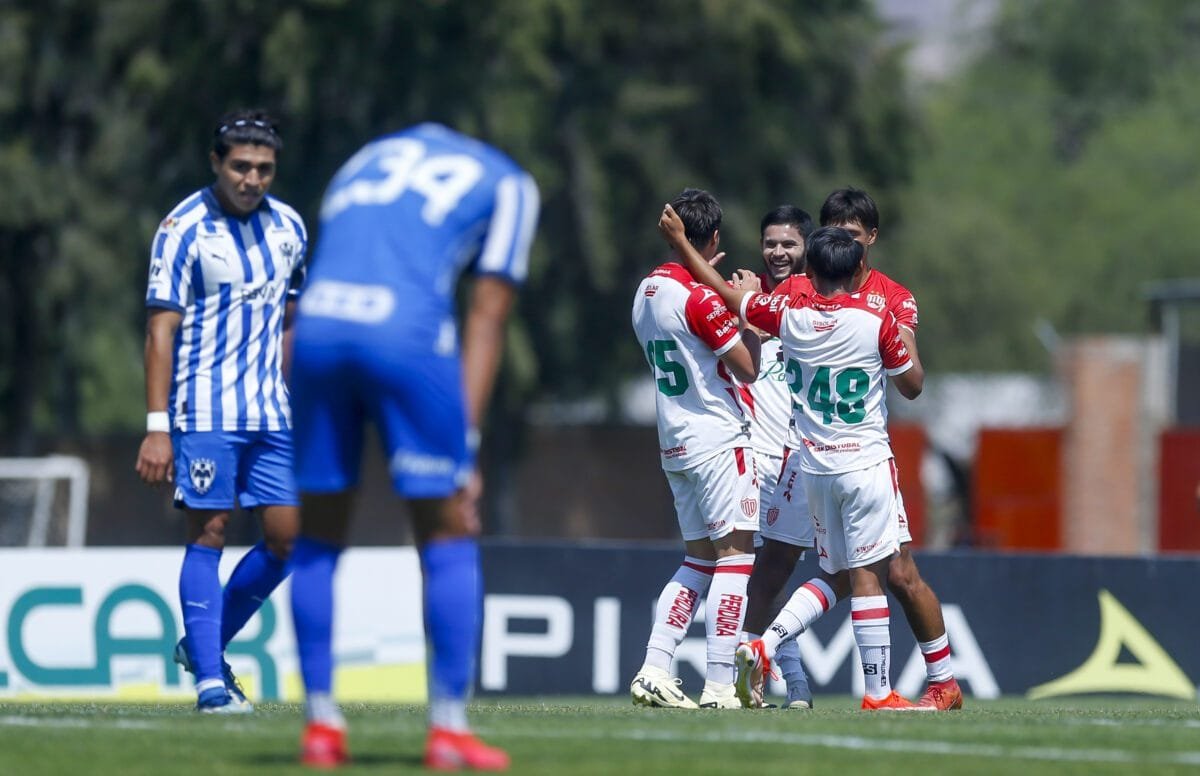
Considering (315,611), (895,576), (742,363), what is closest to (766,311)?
(742,363)

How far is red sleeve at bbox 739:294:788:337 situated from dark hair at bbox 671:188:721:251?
1.64 feet

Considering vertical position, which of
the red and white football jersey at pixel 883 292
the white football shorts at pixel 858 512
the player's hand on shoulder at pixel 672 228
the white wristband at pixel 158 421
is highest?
the player's hand on shoulder at pixel 672 228

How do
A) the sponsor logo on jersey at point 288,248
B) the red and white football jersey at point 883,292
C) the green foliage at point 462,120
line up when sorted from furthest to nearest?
the green foliage at point 462,120 → the red and white football jersey at point 883,292 → the sponsor logo on jersey at point 288,248

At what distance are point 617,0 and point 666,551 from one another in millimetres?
17025

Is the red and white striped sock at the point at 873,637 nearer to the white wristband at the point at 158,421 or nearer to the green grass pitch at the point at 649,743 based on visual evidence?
the green grass pitch at the point at 649,743

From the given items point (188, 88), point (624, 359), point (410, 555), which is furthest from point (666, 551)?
point (624, 359)

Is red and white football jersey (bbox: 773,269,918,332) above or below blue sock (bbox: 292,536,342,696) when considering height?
above

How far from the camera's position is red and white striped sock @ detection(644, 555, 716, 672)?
30.7 feet

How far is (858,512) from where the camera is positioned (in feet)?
28.9

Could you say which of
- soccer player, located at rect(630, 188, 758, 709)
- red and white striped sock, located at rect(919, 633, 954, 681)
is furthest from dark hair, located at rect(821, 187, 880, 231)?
red and white striped sock, located at rect(919, 633, 954, 681)

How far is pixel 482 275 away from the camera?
19.2 ft

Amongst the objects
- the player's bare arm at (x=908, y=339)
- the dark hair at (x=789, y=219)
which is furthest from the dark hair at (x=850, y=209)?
the player's bare arm at (x=908, y=339)

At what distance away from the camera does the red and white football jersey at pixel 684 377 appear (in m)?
9.12

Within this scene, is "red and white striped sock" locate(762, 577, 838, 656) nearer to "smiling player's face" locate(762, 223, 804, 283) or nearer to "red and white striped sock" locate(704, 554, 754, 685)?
"red and white striped sock" locate(704, 554, 754, 685)
